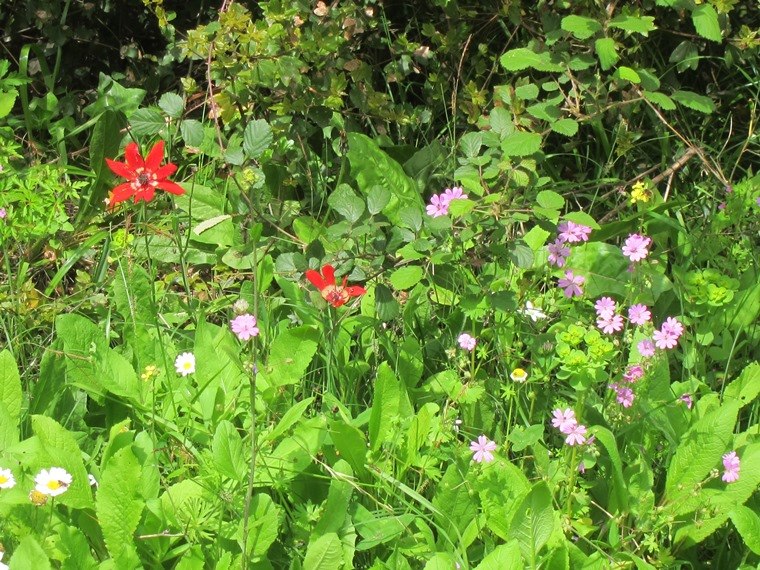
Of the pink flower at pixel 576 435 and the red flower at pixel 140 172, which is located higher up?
the red flower at pixel 140 172

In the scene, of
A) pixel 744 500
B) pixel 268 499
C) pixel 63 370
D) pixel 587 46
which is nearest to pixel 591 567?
pixel 744 500

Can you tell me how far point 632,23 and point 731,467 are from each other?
1.20 m

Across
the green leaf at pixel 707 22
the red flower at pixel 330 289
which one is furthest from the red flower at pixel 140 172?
the green leaf at pixel 707 22

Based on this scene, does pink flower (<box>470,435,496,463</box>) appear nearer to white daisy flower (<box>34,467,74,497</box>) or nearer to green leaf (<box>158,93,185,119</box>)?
white daisy flower (<box>34,467,74,497</box>)

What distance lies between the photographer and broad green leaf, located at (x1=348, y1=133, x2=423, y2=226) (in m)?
2.74

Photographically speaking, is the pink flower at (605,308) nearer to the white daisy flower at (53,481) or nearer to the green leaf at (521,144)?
the green leaf at (521,144)

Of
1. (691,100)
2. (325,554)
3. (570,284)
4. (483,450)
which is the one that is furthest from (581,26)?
(325,554)

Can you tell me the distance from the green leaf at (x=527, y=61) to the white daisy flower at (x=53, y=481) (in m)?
1.52

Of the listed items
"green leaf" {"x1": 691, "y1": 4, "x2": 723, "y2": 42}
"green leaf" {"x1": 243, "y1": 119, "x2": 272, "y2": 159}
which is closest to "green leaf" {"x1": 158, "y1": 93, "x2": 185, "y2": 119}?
"green leaf" {"x1": 243, "y1": 119, "x2": 272, "y2": 159}

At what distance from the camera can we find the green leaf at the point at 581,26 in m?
2.57

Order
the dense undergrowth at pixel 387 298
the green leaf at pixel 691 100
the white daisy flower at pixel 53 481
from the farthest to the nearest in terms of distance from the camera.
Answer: the green leaf at pixel 691 100, the dense undergrowth at pixel 387 298, the white daisy flower at pixel 53 481

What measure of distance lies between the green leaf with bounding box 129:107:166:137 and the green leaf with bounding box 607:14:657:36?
1.19m

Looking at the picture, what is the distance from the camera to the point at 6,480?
175 cm

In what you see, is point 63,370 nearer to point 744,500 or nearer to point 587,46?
point 744,500
